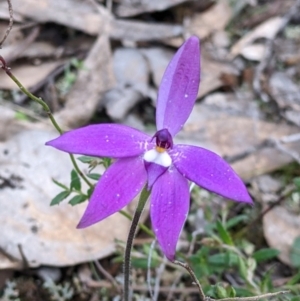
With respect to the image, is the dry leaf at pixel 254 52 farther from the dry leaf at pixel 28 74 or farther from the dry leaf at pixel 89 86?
the dry leaf at pixel 28 74

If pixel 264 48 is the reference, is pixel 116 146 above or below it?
above

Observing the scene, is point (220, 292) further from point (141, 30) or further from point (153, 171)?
point (141, 30)

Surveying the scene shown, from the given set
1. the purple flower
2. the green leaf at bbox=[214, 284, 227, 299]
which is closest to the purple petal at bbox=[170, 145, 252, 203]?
the purple flower

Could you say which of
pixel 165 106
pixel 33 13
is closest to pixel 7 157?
pixel 33 13

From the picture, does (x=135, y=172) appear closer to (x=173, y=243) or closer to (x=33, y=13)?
(x=173, y=243)

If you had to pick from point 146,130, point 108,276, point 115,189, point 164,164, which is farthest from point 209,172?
point 146,130

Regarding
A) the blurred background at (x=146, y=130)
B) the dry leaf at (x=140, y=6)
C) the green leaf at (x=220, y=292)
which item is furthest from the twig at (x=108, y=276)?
the dry leaf at (x=140, y=6)
